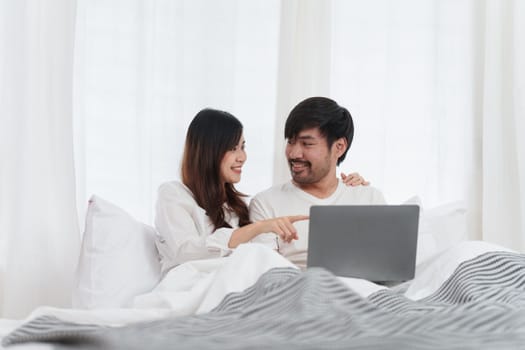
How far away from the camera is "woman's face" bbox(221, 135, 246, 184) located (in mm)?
2629

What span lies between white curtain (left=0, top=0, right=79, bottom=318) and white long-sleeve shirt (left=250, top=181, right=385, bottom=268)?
66cm

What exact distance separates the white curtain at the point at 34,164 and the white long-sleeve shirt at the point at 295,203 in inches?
26.1

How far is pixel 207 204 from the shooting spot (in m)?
2.57

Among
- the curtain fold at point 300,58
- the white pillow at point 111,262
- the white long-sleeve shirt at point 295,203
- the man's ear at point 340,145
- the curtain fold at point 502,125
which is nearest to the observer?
the white pillow at point 111,262

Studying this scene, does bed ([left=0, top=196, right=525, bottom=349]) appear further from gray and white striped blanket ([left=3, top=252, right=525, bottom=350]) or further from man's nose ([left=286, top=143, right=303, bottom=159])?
man's nose ([left=286, top=143, right=303, bottom=159])

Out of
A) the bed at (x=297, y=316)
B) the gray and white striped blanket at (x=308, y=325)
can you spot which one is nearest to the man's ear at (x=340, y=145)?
the bed at (x=297, y=316)

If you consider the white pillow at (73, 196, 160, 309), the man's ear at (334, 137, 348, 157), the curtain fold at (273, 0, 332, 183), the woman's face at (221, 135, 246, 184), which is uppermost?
the curtain fold at (273, 0, 332, 183)

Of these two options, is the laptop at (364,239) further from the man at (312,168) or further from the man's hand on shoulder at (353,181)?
the man's hand on shoulder at (353,181)

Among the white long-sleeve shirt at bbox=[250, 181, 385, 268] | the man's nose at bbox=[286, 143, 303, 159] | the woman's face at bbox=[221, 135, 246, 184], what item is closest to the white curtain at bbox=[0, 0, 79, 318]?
the woman's face at bbox=[221, 135, 246, 184]

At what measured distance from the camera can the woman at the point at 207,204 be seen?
2.37 meters

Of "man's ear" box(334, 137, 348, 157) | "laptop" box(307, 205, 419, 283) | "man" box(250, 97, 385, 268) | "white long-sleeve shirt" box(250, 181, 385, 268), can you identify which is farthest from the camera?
"man's ear" box(334, 137, 348, 157)

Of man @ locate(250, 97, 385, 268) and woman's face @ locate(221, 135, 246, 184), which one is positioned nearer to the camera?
woman's face @ locate(221, 135, 246, 184)

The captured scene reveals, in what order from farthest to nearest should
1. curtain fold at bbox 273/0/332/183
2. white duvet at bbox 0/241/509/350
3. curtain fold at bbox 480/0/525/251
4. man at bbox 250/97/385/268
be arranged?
curtain fold at bbox 480/0/525/251
curtain fold at bbox 273/0/332/183
man at bbox 250/97/385/268
white duvet at bbox 0/241/509/350

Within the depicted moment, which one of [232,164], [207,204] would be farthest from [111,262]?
[232,164]
